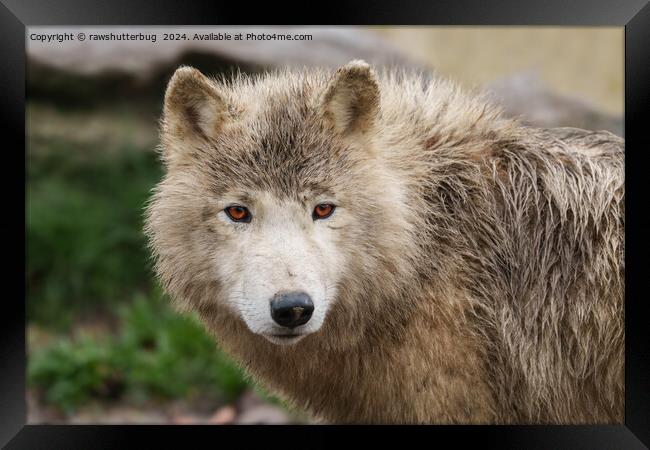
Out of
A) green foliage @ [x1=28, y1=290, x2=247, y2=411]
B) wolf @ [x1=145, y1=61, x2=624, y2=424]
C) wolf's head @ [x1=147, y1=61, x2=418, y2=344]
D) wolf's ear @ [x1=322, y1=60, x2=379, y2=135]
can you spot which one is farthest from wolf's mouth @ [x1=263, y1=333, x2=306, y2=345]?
green foliage @ [x1=28, y1=290, x2=247, y2=411]

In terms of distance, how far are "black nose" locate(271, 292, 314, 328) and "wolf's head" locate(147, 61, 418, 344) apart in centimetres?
4

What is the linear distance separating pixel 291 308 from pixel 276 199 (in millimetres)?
598

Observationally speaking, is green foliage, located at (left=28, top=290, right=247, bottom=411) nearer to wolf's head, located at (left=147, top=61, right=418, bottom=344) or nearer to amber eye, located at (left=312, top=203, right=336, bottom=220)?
wolf's head, located at (left=147, top=61, right=418, bottom=344)

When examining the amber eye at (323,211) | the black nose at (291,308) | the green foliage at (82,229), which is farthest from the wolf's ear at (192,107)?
the green foliage at (82,229)

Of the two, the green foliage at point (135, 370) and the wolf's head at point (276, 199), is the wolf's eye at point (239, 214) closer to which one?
the wolf's head at point (276, 199)

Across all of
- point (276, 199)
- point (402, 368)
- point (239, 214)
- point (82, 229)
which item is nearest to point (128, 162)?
point (82, 229)

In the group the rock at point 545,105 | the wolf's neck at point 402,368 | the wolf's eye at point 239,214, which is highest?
the rock at point 545,105

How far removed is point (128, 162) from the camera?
851 cm

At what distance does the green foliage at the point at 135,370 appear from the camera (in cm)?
748

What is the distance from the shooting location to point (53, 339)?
8.04 meters
